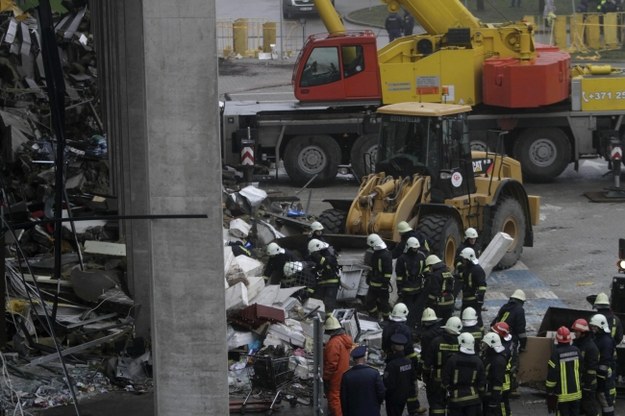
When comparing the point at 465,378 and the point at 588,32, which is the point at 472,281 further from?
the point at 588,32

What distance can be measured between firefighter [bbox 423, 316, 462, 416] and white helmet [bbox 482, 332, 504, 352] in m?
0.35

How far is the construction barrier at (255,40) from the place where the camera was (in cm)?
4416

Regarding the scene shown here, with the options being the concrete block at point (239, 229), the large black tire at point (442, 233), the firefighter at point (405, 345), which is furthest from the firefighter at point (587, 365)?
the concrete block at point (239, 229)

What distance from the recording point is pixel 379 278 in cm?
1722

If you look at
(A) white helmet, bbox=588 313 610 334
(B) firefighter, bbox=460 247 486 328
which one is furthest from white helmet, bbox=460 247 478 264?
(A) white helmet, bbox=588 313 610 334

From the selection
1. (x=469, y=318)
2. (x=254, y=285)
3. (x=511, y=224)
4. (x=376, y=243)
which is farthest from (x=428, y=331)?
(x=511, y=224)

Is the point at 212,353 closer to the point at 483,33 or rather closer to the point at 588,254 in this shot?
the point at 588,254

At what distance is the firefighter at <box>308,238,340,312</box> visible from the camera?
1728cm

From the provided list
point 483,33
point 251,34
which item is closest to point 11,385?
point 483,33

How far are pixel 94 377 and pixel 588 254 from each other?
934 centimetres

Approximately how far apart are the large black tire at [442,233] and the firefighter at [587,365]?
4.64 meters

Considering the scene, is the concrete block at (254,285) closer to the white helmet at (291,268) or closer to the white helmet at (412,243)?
the white helmet at (291,268)

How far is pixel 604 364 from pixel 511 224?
6.63 metres

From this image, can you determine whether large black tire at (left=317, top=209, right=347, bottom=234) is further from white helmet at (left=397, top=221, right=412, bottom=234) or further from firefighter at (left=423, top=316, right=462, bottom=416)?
firefighter at (left=423, top=316, right=462, bottom=416)
